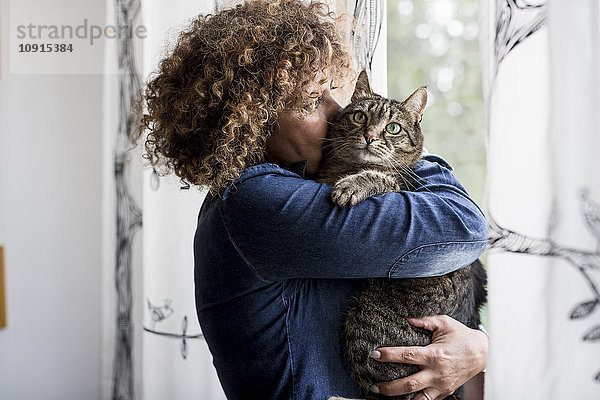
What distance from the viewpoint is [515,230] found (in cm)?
84

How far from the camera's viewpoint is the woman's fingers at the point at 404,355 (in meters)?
1.01

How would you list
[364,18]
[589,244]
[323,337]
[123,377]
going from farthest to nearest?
1. [123,377]
2. [364,18]
3. [323,337]
4. [589,244]

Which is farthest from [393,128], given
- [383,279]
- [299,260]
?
[299,260]

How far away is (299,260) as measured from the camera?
2.99 ft

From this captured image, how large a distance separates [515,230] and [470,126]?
29.8 inches

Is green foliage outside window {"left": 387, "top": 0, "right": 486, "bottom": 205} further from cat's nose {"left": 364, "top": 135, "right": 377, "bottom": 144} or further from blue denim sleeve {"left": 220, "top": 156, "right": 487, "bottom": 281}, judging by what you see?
blue denim sleeve {"left": 220, "top": 156, "right": 487, "bottom": 281}

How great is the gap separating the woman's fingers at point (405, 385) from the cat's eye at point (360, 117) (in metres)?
0.53

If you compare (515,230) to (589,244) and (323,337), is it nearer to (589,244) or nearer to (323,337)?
(589,244)

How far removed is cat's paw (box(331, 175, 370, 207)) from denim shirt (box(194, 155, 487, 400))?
15mm

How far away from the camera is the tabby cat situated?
1.02m

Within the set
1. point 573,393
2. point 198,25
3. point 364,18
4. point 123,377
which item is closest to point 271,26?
point 198,25

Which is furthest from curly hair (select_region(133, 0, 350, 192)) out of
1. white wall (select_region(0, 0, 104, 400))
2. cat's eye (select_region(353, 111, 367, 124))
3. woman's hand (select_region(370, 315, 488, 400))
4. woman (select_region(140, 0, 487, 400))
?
white wall (select_region(0, 0, 104, 400))

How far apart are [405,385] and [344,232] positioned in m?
0.33

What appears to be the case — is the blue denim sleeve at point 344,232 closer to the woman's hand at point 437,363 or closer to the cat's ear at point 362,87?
the woman's hand at point 437,363
